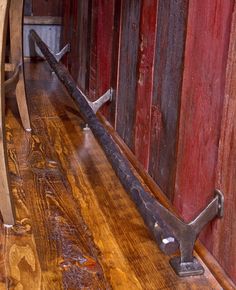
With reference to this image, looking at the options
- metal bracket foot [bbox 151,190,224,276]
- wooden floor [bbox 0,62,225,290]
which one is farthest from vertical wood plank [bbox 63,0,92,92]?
metal bracket foot [bbox 151,190,224,276]

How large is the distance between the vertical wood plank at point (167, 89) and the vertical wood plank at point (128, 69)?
0.90 ft

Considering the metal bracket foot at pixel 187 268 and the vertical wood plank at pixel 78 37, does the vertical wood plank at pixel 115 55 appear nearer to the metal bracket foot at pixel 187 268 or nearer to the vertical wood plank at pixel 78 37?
the vertical wood plank at pixel 78 37

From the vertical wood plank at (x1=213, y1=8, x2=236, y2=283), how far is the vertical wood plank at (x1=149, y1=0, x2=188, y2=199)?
1.05 feet

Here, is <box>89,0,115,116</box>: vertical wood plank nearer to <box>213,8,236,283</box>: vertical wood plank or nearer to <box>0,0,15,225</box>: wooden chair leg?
<box>0,0,15,225</box>: wooden chair leg

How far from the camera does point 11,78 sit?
2.34 meters

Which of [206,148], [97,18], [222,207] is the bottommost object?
[222,207]

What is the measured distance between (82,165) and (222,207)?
0.95m

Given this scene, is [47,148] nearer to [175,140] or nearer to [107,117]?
[107,117]

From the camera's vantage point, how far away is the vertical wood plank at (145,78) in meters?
2.01

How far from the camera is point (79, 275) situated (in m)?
1.54

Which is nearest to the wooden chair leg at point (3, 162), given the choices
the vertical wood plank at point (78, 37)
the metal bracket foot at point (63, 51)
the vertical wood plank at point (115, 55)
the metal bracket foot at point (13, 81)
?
the metal bracket foot at point (13, 81)

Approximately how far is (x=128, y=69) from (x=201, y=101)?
792 millimetres

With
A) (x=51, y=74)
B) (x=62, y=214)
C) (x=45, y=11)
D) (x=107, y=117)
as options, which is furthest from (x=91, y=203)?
(x=45, y=11)

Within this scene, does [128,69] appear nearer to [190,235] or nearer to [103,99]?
[103,99]
